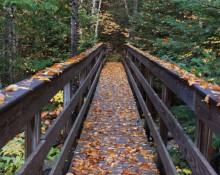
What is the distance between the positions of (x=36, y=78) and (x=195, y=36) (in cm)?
521

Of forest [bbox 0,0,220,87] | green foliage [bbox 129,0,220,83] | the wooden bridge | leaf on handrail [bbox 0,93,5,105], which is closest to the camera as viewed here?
leaf on handrail [bbox 0,93,5,105]

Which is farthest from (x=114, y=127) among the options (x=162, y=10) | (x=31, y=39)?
(x=162, y=10)

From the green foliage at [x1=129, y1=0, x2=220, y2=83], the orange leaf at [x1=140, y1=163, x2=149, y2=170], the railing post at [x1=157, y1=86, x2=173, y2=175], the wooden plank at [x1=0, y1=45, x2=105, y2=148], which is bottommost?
the orange leaf at [x1=140, y1=163, x2=149, y2=170]

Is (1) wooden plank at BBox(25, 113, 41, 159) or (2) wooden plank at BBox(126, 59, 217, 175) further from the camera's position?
(1) wooden plank at BBox(25, 113, 41, 159)

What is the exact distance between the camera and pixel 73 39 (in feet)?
28.1

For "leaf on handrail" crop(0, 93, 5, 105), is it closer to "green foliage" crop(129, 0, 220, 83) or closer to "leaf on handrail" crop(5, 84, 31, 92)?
"leaf on handrail" crop(5, 84, 31, 92)

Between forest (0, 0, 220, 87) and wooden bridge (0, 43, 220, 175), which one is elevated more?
forest (0, 0, 220, 87)

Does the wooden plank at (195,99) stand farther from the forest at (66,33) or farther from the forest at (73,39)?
the forest at (66,33)

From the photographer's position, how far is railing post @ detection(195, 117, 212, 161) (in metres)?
2.23

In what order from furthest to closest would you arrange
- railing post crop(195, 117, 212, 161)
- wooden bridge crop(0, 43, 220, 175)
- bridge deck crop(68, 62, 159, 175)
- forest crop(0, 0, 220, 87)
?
forest crop(0, 0, 220, 87), bridge deck crop(68, 62, 159, 175), railing post crop(195, 117, 212, 161), wooden bridge crop(0, 43, 220, 175)

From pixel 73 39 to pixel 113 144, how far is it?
4.33 m

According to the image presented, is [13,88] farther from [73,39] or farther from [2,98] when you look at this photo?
[73,39]

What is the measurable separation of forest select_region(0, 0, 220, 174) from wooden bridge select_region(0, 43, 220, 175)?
67 centimetres

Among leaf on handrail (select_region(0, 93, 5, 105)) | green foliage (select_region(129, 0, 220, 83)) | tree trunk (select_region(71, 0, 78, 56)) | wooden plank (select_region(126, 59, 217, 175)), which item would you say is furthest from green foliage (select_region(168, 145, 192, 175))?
tree trunk (select_region(71, 0, 78, 56))
